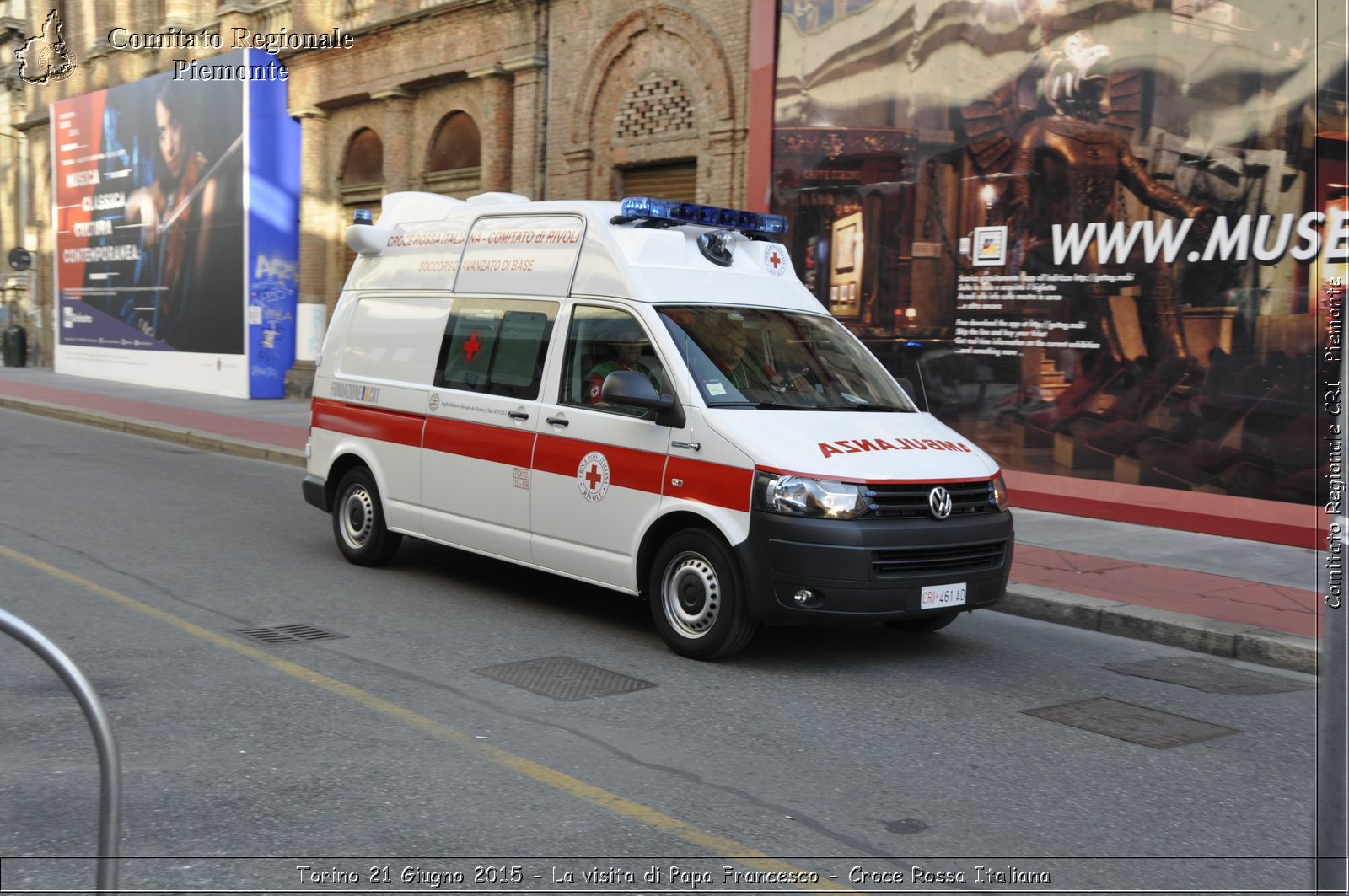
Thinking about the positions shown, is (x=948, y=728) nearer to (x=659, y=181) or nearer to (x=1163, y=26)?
(x=1163, y=26)

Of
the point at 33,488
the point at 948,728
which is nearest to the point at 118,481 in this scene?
the point at 33,488

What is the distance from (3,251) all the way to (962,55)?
3577 centimetres

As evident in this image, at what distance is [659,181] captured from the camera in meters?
18.2

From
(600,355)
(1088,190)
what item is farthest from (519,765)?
(1088,190)

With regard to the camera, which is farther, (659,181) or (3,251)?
(3,251)

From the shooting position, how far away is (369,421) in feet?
29.5

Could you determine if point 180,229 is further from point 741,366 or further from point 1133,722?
point 1133,722

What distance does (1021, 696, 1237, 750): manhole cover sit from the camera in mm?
5848

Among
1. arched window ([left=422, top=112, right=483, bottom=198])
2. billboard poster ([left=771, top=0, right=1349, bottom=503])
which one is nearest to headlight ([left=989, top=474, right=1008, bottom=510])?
billboard poster ([left=771, top=0, right=1349, bottom=503])

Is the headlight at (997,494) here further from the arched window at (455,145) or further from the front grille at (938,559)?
the arched window at (455,145)

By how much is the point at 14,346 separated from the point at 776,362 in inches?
1303

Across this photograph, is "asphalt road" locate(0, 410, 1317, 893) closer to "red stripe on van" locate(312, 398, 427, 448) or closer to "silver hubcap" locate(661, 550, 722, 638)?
"silver hubcap" locate(661, 550, 722, 638)

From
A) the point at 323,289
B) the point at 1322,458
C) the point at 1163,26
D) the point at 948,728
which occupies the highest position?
the point at 1163,26

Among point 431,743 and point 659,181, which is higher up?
point 659,181
